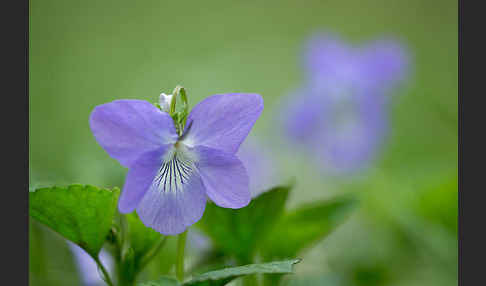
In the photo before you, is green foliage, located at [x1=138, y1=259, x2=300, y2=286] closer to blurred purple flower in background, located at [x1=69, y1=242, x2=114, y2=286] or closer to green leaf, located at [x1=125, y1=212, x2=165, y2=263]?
green leaf, located at [x1=125, y1=212, x2=165, y2=263]

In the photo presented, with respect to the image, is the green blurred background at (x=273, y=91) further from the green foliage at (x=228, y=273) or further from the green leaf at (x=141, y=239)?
the green foliage at (x=228, y=273)

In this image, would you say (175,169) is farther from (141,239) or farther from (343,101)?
(343,101)

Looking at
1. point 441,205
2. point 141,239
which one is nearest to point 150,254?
point 141,239

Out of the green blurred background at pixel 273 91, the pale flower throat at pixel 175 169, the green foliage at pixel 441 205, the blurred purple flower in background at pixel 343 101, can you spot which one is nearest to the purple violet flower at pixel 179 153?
the pale flower throat at pixel 175 169

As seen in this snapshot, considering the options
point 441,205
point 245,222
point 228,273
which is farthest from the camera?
point 441,205

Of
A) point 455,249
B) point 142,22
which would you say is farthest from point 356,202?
point 142,22

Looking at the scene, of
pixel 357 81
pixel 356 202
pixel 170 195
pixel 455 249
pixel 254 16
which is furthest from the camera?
pixel 254 16

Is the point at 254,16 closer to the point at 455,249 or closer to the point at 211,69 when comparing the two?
the point at 211,69

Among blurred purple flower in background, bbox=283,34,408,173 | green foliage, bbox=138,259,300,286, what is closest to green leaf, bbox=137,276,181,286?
green foliage, bbox=138,259,300,286
